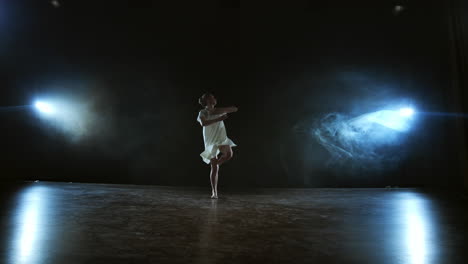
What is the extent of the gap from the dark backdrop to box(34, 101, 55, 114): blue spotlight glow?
0.13 metres

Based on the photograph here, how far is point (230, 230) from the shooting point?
225cm

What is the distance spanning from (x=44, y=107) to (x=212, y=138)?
3.21 metres

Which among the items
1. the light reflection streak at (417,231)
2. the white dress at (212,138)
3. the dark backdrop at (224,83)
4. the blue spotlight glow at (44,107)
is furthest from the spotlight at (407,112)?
the blue spotlight glow at (44,107)

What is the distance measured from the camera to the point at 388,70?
532 centimetres

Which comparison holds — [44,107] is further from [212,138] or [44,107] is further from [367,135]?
[367,135]

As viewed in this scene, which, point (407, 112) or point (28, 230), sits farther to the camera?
point (407, 112)

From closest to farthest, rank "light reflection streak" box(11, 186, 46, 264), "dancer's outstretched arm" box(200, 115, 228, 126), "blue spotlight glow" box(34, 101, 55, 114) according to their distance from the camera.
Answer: "light reflection streak" box(11, 186, 46, 264) → "dancer's outstretched arm" box(200, 115, 228, 126) → "blue spotlight glow" box(34, 101, 55, 114)

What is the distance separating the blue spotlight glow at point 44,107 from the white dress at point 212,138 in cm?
295

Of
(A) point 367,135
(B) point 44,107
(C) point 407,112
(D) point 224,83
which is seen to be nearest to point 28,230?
(D) point 224,83

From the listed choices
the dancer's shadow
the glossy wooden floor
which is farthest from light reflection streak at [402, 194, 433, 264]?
the dancer's shadow

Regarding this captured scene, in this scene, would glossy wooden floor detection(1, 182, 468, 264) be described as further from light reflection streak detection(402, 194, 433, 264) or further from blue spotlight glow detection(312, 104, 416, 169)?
blue spotlight glow detection(312, 104, 416, 169)

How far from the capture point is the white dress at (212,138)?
4121 mm

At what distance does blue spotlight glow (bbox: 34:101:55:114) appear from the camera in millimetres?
5711

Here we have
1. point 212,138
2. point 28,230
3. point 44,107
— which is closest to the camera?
point 28,230
